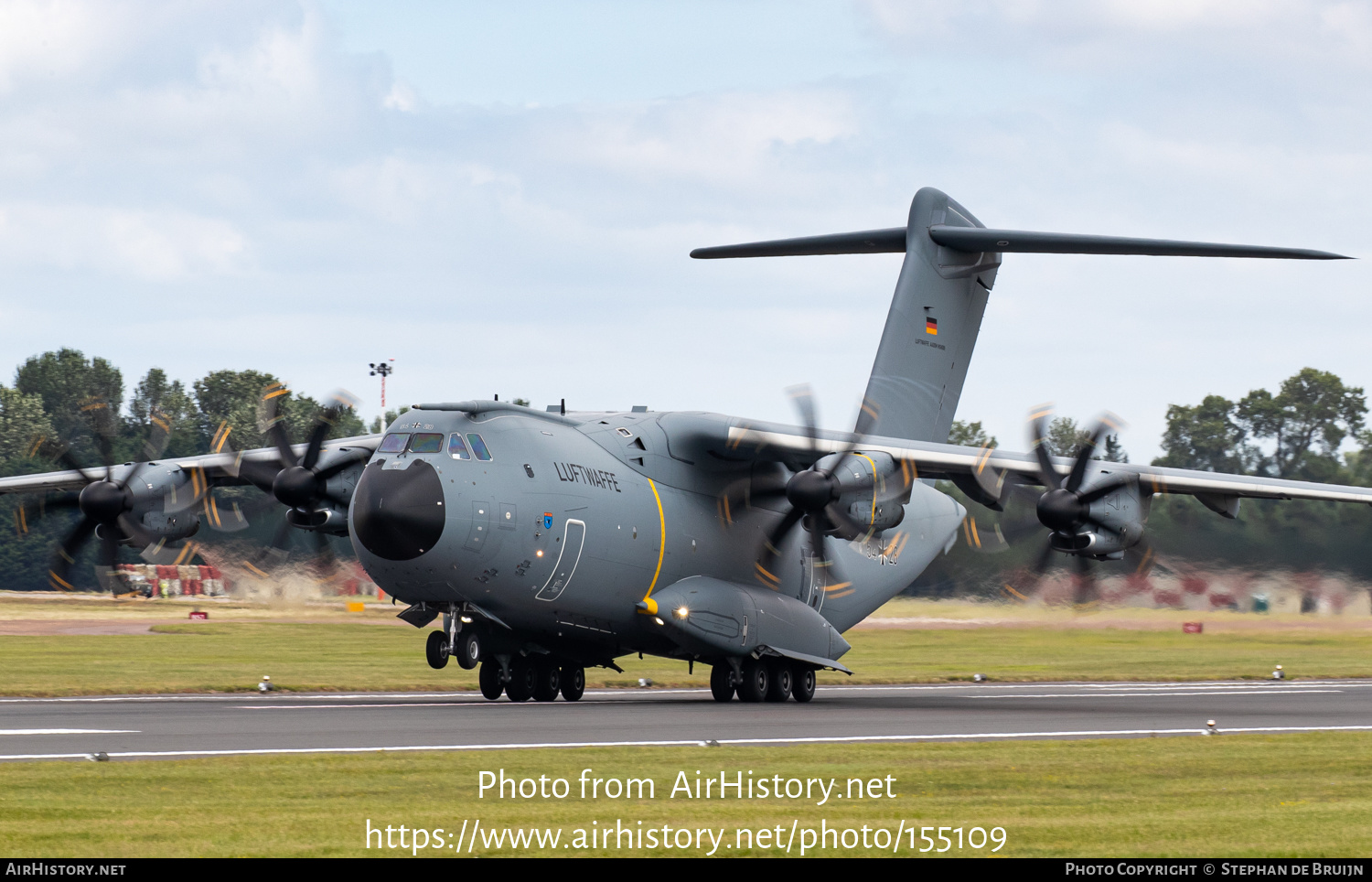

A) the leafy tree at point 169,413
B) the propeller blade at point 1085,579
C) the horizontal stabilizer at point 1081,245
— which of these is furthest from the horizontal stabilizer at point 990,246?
the leafy tree at point 169,413

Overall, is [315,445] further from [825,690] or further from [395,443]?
[825,690]

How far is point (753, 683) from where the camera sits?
2544cm

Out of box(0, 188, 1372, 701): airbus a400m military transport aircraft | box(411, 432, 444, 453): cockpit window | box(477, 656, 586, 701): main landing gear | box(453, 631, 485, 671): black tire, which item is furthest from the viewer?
box(477, 656, 586, 701): main landing gear

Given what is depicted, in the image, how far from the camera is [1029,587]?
32094 mm

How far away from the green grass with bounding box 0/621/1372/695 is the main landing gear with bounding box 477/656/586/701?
3877 mm

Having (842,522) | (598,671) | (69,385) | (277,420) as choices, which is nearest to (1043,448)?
(842,522)

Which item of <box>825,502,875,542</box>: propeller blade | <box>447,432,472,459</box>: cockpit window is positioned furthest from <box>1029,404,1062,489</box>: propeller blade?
<box>447,432,472,459</box>: cockpit window

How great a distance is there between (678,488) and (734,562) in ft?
5.27

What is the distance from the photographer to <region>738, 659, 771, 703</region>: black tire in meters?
25.3

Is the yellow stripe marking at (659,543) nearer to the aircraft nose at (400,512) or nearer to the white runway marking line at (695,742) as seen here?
the aircraft nose at (400,512)

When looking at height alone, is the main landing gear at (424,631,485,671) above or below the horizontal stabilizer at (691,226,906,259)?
below

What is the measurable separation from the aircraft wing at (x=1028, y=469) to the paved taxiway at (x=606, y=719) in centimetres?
310

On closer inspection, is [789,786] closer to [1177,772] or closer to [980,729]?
[1177,772]

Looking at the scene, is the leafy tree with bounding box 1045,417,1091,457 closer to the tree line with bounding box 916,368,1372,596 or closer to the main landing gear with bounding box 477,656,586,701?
the tree line with bounding box 916,368,1372,596
